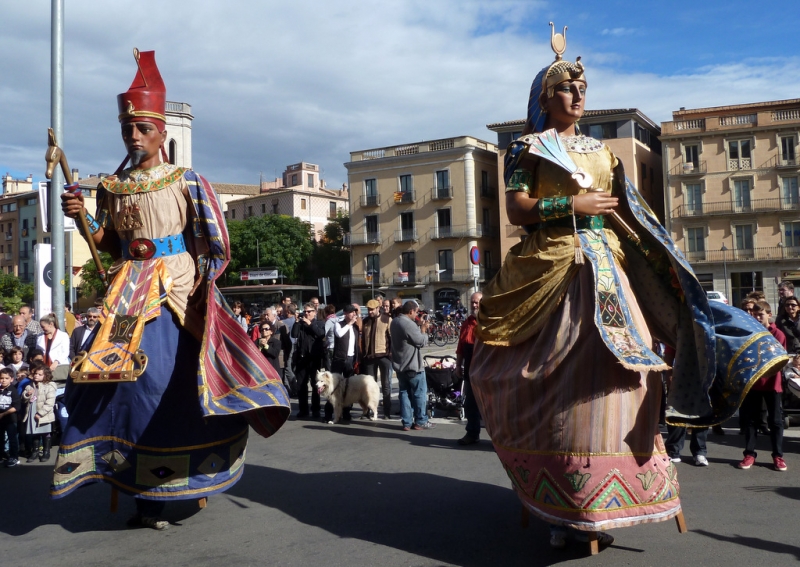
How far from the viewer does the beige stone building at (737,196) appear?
46438 mm

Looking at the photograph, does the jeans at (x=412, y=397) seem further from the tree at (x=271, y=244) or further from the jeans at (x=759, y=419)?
the tree at (x=271, y=244)

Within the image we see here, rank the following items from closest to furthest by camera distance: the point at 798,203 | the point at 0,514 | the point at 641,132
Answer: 1. the point at 0,514
2. the point at 798,203
3. the point at 641,132

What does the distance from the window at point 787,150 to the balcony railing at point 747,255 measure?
525cm

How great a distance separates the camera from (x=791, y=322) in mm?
8820

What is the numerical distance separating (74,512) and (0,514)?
569 millimetres

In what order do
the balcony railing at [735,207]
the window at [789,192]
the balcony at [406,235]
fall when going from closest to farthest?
the window at [789,192], the balcony railing at [735,207], the balcony at [406,235]

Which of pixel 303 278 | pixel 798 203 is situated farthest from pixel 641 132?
pixel 303 278

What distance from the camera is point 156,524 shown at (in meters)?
4.71

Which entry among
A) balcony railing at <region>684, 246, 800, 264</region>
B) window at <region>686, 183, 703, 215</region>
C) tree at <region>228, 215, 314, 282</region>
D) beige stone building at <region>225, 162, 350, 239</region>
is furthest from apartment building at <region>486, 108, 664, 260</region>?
beige stone building at <region>225, 162, 350, 239</region>

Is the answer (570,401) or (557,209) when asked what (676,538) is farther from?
(557,209)

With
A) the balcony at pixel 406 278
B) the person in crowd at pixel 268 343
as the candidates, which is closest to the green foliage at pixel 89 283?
the balcony at pixel 406 278

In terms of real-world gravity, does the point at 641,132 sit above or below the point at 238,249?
above

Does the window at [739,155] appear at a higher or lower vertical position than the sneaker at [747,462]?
higher

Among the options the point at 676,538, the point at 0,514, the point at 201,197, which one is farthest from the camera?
the point at 0,514
